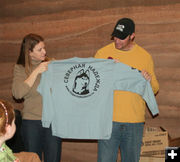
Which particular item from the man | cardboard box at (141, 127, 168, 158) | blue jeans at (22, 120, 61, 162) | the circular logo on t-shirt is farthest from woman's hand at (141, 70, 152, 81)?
blue jeans at (22, 120, 61, 162)

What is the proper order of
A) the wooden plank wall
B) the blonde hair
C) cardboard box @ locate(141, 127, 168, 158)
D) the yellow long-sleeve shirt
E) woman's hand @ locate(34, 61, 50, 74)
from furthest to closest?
the wooden plank wall
cardboard box @ locate(141, 127, 168, 158)
woman's hand @ locate(34, 61, 50, 74)
the yellow long-sleeve shirt
the blonde hair

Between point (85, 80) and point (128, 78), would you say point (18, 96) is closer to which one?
point (85, 80)

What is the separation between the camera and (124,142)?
2.77 metres

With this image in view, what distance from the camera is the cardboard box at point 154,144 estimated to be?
312cm

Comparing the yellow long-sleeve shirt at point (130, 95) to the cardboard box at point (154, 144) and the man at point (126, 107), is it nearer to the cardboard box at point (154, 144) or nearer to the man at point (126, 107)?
the man at point (126, 107)

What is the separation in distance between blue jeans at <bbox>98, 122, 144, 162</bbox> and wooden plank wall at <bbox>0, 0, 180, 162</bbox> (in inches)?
35.4

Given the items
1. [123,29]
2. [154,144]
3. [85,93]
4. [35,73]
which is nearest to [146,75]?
[123,29]

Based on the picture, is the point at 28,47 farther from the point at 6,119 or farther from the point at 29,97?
the point at 6,119

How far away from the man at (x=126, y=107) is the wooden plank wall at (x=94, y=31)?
2.52ft

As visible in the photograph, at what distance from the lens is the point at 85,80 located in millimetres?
2809

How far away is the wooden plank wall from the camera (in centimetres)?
346

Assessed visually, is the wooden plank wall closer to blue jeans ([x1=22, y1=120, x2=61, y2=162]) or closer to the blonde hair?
blue jeans ([x1=22, y1=120, x2=61, y2=162])

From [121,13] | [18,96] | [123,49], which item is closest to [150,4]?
[121,13]

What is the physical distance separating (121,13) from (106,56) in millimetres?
976
